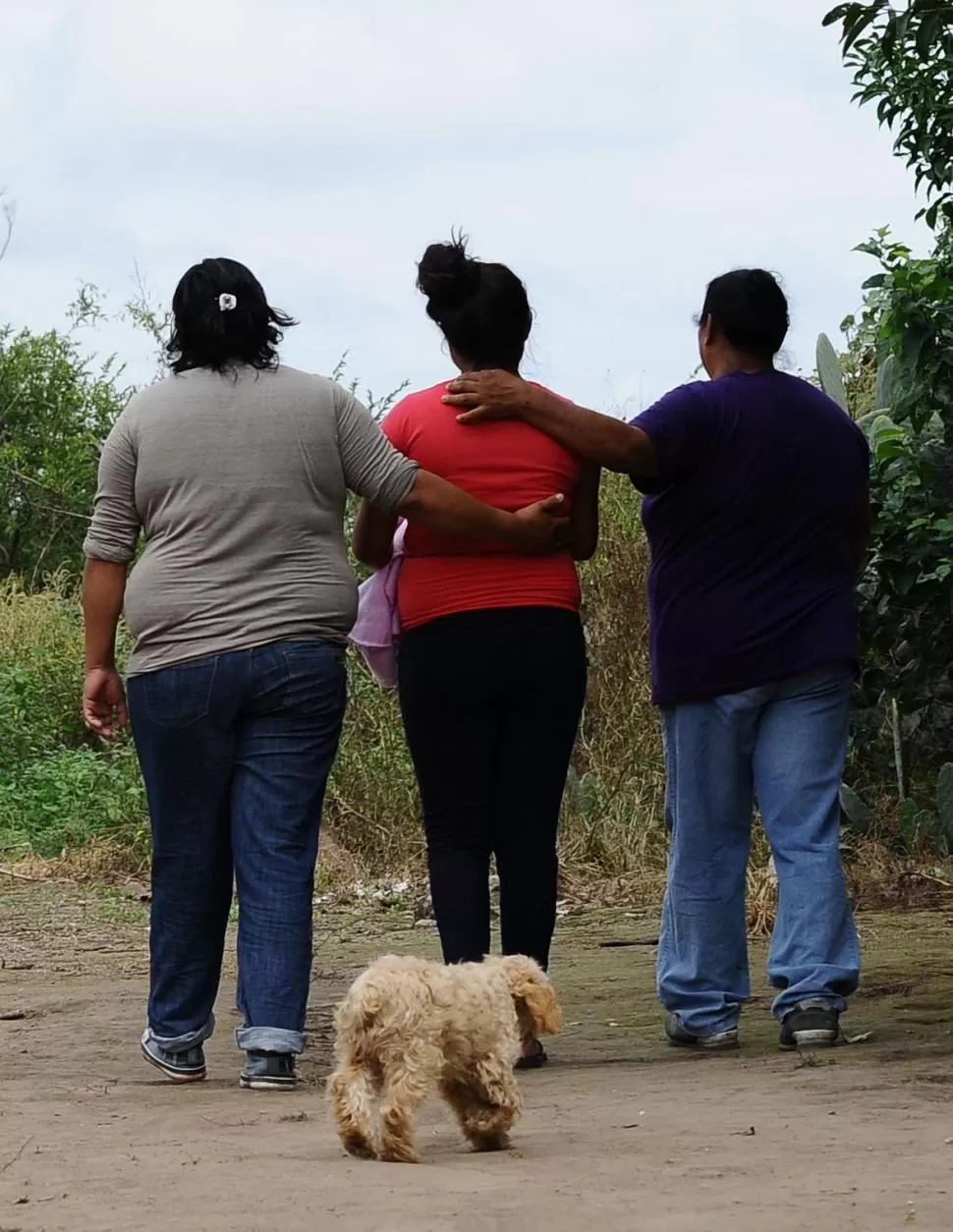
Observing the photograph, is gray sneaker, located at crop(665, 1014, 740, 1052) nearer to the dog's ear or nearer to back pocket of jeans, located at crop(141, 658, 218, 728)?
the dog's ear

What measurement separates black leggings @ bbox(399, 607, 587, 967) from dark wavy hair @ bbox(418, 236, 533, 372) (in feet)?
2.24

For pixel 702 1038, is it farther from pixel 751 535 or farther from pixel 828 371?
pixel 828 371

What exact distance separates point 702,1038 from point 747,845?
20.8 inches

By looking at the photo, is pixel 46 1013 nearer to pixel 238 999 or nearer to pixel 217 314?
pixel 238 999

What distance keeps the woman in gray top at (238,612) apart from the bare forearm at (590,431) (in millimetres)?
160

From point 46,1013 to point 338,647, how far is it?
2125 mm

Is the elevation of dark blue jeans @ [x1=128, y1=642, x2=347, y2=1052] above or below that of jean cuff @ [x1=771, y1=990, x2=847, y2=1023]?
above

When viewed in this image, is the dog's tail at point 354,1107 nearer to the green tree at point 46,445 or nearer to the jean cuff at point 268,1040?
the jean cuff at point 268,1040

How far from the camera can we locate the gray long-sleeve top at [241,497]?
206 inches

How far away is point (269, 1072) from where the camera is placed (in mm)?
5203

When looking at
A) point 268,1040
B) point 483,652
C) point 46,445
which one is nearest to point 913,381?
point 483,652

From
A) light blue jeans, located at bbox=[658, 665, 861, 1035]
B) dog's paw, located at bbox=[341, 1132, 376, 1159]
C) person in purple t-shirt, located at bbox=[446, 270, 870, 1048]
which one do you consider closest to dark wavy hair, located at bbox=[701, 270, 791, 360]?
person in purple t-shirt, located at bbox=[446, 270, 870, 1048]

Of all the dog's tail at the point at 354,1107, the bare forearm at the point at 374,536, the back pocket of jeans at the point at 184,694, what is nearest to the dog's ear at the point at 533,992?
the dog's tail at the point at 354,1107

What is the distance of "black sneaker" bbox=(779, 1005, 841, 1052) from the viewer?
550 centimetres
